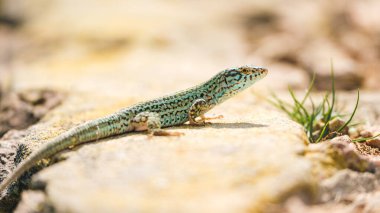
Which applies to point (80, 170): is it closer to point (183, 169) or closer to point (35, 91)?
point (183, 169)

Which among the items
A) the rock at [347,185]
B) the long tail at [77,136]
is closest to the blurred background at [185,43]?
the long tail at [77,136]

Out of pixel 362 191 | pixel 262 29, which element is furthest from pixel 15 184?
pixel 262 29

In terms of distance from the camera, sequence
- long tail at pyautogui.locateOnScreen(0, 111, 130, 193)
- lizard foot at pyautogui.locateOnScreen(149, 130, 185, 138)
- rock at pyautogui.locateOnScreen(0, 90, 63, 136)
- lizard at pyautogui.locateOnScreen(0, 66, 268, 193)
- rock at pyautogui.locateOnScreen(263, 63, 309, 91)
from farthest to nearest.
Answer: rock at pyautogui.locateOnScreen(263, 63, 309, 91), rock at pyautogui.locateOnScreen(0, 90, 63, 136), lizard foot at pyautogui.locateOnScreen(149, 130, 185, 138), lizard at pyautogui.locateOnScreen(0, 66, 268, 193), long tail at pyautogui.locateOnScreen(0, 111, 130, 193)

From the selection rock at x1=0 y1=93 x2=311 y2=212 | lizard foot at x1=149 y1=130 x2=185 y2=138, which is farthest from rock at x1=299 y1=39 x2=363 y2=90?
rock at x1=0 y1=93 x2=311 y2=212

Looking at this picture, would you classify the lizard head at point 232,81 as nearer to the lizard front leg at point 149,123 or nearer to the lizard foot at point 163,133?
the lizard front leg at point 149,123

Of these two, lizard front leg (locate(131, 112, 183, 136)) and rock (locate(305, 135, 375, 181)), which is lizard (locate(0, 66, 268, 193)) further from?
rock (locate(305, 135, 375, 181))
